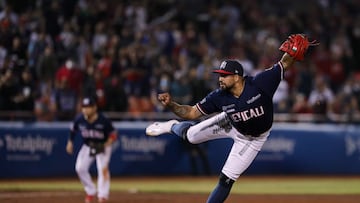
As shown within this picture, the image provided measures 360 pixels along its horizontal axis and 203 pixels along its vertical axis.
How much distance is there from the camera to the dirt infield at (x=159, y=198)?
15109 mm

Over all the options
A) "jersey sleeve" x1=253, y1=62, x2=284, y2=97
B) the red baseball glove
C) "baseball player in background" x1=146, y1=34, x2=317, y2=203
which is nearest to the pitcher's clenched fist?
"baseball player in background" x1=146, y1=34, x2=317, y2=203

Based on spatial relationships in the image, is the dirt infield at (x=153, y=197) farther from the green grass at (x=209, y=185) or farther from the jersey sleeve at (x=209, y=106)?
the jersey sleeve at (x=209, y=106)

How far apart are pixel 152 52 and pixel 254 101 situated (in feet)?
35.1

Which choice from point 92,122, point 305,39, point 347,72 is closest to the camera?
point 305,39

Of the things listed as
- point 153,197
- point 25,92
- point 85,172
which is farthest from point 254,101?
point 25,92

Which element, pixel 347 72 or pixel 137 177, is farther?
pixel 347 72

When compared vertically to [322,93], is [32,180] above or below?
below

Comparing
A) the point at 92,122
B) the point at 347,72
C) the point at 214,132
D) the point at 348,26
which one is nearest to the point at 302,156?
the point at 347,72

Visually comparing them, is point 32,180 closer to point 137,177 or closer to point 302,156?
point 137,177

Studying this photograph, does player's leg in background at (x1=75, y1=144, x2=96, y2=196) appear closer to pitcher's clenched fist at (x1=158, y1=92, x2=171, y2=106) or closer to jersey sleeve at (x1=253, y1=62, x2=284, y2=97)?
pitcher's clenched fist at (x1=158, y1=92, x2=171, y2=106)

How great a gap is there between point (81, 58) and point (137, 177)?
133 inches

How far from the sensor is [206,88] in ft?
69.7

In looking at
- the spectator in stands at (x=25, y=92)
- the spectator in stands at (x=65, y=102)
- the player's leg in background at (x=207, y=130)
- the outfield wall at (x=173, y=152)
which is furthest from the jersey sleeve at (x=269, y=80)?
the outfield wall at (x=173, y=152)

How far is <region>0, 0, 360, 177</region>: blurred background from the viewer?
64.5 feet
